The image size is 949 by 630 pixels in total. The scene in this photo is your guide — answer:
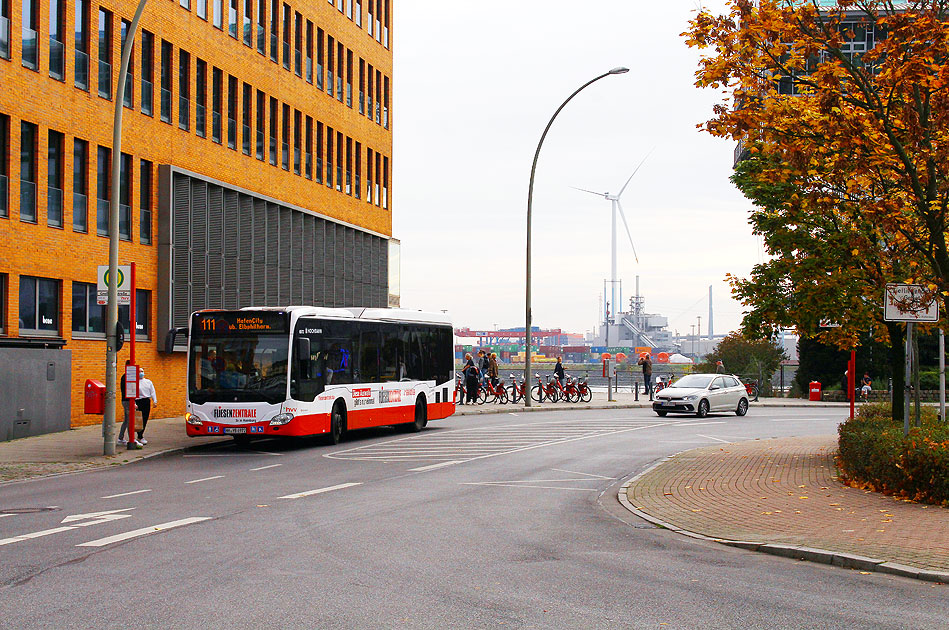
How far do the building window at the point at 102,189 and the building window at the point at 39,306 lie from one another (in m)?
2.48

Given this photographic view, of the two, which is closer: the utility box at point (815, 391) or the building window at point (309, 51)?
the building window at point (309, 51)

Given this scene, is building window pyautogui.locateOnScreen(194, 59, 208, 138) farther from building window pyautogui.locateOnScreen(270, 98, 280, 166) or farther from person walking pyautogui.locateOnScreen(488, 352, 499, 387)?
person walking pyautogui.locateOnScreen(488, 352, 499, 387)

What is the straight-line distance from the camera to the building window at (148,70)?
30406 millimetres

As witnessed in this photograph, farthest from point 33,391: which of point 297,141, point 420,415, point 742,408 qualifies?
point 742,408

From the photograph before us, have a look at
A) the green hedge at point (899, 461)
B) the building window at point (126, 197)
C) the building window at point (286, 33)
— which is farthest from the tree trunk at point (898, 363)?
the building window at point (286, 33)

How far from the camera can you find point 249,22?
3634 centimetres

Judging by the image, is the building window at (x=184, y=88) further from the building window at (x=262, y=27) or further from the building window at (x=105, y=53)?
the building window at (x=262, y=27)

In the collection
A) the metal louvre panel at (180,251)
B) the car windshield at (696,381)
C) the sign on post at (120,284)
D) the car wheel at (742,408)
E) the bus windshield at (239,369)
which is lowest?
the car wheel at (742,408)

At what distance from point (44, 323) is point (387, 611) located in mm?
21228

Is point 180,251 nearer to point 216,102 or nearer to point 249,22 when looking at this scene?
point 216,102

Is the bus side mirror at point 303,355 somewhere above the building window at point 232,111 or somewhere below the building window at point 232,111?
below

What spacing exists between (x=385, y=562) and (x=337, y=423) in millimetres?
14004

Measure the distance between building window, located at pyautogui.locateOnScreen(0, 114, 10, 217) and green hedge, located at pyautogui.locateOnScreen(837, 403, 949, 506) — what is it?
18.9 m

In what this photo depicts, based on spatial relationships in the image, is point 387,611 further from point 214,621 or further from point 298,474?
point 298,474
